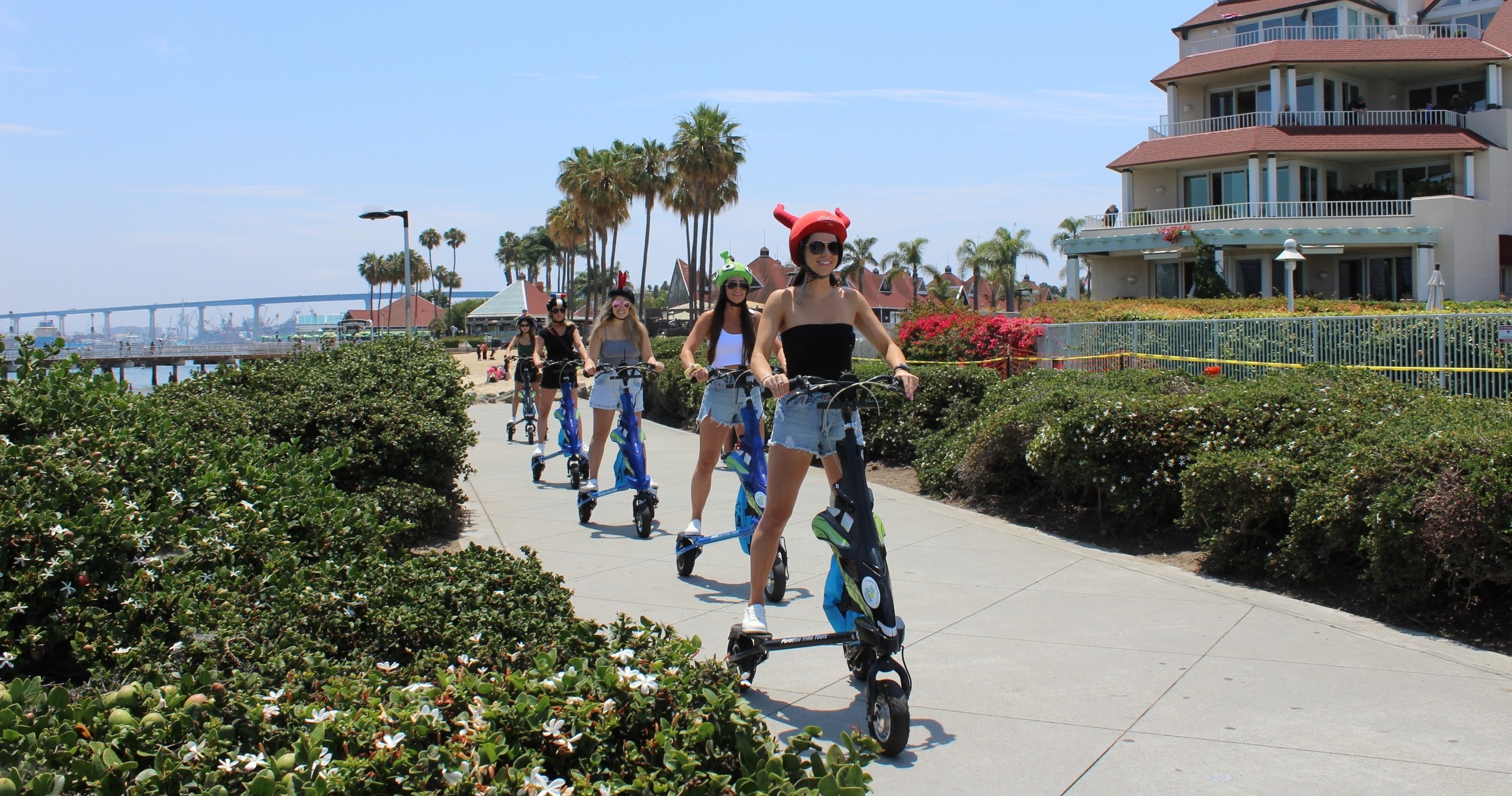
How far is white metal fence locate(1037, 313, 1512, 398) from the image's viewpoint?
10109mm

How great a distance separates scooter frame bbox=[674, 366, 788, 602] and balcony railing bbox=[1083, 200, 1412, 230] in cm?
3563

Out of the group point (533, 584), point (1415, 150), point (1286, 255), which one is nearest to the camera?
point (533, 584)

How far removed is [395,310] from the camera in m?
130

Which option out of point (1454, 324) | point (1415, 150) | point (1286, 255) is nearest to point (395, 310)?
point (1415, 150)

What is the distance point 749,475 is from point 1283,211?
36.6 meters

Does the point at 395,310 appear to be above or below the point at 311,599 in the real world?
above

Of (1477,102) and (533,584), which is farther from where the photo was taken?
(1477,102)

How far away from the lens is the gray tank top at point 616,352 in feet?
29.6

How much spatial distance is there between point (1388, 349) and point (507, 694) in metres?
10.5

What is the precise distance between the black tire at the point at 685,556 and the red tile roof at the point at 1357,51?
38.4m

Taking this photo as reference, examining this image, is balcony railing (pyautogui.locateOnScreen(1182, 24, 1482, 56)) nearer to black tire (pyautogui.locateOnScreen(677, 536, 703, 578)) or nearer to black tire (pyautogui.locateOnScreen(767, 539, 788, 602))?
black tire (pyautogui.locateOnScreen(677, 536, 703, 578))

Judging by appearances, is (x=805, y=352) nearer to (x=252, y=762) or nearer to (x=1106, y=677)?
(x=1106, y=677)

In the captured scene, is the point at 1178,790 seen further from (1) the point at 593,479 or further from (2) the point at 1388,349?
(2) the point at 1388,349

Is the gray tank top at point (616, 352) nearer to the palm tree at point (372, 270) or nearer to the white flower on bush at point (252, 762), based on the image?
the white flower on bush at point (252, 762)
